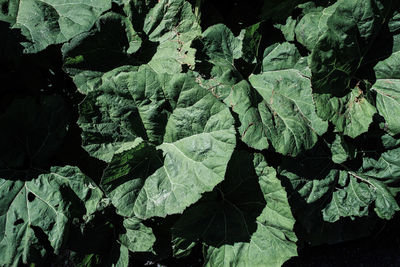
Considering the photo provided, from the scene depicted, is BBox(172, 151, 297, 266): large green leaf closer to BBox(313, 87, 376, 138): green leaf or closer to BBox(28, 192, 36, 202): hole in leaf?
BBox(313, 87, 376, 138): green leaf

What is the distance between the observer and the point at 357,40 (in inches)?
107

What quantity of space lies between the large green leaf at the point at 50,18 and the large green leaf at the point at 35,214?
2.44ft

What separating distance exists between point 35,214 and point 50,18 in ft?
3.61

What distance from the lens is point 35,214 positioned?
101 inches

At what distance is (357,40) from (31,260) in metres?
2.27

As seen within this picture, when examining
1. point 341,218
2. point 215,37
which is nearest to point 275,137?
point 215,37

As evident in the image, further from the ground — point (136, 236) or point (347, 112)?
point (347, 112)

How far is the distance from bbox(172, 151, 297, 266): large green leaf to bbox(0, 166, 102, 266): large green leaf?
64cm

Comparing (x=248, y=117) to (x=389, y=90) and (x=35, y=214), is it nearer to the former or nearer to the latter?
(x=389, y=90)

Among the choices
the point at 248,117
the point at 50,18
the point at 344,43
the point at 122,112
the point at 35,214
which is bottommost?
the point at 35,214

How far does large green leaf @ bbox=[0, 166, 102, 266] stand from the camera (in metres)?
2.53

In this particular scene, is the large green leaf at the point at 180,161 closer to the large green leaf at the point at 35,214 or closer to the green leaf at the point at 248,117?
the green leaf at the point at 248,117

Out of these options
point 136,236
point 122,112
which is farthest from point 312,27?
point 136,236

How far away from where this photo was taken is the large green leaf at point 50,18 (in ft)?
8.15
